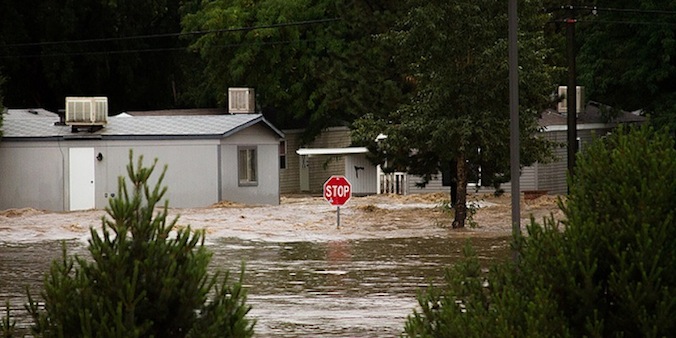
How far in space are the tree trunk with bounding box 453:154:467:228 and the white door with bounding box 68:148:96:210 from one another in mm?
13871

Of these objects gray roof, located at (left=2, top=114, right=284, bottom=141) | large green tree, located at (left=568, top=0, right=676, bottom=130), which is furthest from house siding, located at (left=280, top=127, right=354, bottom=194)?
gray roof, located at (left=2, top=114, right=284, bottom=141)

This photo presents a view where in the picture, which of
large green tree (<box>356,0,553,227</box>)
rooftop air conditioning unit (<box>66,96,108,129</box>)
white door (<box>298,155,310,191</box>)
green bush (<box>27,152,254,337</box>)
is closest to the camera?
green bush (<box>27,152,254,337</box>)

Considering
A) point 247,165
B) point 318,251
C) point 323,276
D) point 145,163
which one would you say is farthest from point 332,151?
point 323,276

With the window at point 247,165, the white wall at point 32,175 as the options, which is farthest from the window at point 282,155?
the white wall at point 32,175

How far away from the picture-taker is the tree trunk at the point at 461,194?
126 feet

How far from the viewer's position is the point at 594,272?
6.67 m

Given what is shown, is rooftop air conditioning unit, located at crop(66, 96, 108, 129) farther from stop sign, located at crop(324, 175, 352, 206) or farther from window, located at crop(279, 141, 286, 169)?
→ window, located at crop(279, 141, 286, 169)

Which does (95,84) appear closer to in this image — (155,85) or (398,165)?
(155,85)

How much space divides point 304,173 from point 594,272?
212 feet

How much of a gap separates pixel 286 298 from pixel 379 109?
71.5 feet

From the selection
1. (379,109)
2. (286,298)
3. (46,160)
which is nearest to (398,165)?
(379,109)

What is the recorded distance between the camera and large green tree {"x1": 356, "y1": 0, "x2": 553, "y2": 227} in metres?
36.7

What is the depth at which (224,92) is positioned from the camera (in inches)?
2736

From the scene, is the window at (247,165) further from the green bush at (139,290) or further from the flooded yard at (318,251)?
the green bush at (139,290)
